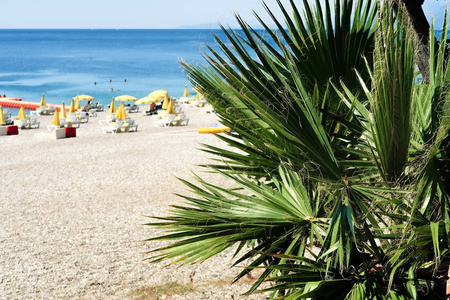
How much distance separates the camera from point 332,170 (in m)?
3.02

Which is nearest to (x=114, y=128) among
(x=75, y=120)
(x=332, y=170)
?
(x=75, y=120)

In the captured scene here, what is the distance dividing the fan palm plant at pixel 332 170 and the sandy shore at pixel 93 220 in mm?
954

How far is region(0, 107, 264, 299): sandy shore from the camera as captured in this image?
6.78 meters

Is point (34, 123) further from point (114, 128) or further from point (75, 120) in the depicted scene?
point (114, 128)

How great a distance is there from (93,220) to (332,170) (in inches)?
294

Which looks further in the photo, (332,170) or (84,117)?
(84,117)

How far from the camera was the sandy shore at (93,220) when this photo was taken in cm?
678

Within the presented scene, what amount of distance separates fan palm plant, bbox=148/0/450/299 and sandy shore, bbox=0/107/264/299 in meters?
0.95

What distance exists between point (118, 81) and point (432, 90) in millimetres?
67642

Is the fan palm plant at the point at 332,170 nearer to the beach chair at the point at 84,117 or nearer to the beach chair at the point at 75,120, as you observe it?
the beach chair at the point at 75,120

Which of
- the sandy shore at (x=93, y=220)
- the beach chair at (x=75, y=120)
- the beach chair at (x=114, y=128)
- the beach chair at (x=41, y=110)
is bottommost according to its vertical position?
the sandy shore at (x=93, y=220)

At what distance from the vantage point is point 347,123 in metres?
3.19

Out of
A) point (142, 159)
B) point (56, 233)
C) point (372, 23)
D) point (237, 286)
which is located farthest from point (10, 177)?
point (372, 23)

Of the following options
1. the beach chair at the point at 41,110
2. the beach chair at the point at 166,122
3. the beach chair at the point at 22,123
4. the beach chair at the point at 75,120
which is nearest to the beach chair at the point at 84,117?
the beach chair at the point at 75,120
